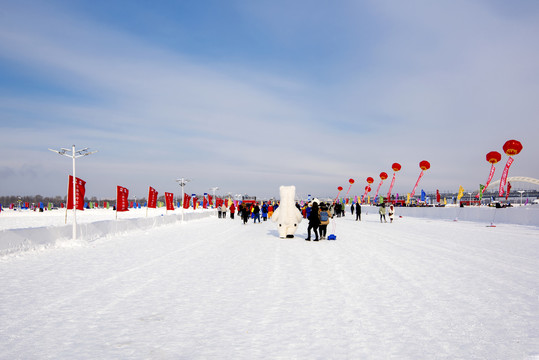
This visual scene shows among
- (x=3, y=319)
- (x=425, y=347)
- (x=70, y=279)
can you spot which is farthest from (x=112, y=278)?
(x=425, y=347)

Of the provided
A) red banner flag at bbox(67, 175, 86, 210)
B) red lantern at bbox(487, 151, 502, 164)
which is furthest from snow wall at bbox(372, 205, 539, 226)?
red banner flag at bbox(67, 175, 86, 210)

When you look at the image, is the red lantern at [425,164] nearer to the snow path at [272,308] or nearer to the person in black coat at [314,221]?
the person in black coat at [314,221]

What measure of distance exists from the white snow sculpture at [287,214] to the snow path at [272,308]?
726cm

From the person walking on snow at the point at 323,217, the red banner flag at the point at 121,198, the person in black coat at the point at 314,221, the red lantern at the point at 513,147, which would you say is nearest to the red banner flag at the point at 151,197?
the red banner flag at the point at 121,198

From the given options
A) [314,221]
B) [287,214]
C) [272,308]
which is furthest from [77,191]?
[272,308]

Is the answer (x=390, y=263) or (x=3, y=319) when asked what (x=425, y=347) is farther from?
(x=390, y=263)

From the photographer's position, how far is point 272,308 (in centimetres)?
578

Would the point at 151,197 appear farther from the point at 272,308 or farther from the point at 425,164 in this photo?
the point at 425,164

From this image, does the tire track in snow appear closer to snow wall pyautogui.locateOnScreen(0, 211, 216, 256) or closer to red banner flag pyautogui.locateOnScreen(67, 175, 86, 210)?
snow wall pyautogui.locateOnScreen(0, 211, 216, 256)

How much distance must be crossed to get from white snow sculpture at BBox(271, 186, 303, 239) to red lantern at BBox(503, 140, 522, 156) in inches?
951

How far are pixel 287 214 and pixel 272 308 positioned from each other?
12.7 meters

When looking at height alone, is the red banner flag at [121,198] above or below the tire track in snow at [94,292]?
above

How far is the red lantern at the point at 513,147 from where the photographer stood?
112ft

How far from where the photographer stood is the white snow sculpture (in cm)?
1806
